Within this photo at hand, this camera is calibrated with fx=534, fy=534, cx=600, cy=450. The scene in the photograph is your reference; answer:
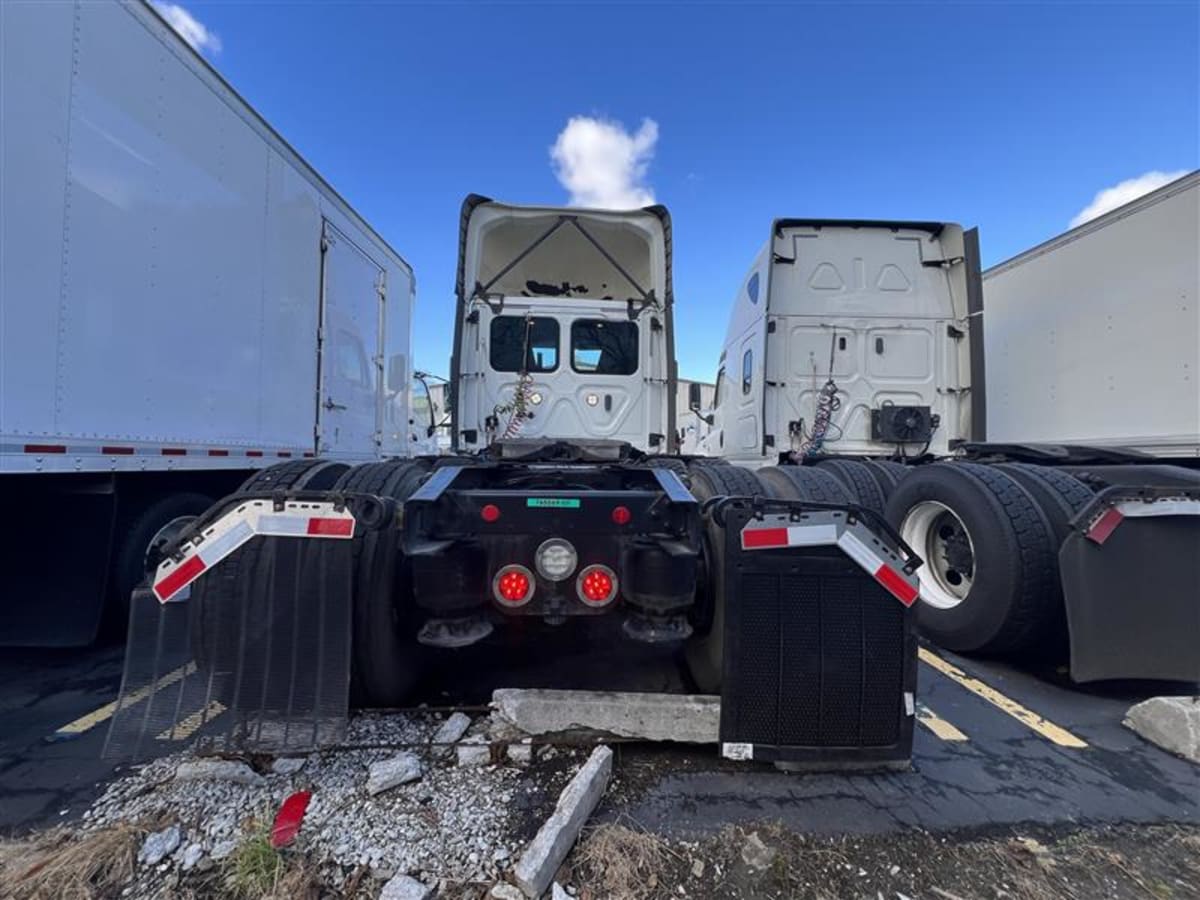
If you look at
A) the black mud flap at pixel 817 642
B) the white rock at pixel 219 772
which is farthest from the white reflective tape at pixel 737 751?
the white rock at pixel 219 772

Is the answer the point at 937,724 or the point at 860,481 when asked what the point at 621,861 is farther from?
the point at 860,481

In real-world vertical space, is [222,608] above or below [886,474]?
below

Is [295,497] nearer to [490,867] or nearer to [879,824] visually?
[490,867]

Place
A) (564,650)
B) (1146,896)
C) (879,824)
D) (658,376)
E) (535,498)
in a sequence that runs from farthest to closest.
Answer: (658,376) < (564,650) < (535,498) < (879,824) < (1146,896)

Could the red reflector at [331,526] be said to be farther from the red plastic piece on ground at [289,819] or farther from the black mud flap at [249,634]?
the red plastic piece on ground at [289,819]

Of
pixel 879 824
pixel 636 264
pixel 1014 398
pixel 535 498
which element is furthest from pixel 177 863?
pixel 1014 398

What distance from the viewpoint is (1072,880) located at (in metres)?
1.80

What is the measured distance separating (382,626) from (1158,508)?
413cm

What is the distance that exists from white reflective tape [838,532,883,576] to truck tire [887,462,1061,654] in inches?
71.6

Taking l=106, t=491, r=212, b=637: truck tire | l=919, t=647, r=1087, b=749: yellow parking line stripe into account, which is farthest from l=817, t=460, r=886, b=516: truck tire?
l=106, t=491, r=212, b=637: truck tire

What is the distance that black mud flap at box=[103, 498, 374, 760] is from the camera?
2.12 m

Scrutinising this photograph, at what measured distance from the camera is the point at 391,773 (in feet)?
7.00

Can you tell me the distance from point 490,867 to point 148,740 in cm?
146

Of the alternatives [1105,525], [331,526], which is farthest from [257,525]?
[1105,525]
